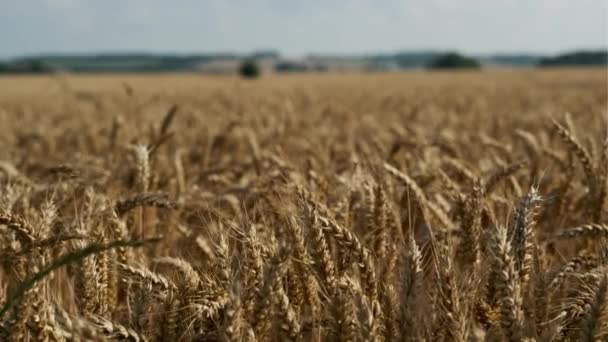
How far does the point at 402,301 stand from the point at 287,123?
5294 mm

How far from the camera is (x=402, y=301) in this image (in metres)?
1.46

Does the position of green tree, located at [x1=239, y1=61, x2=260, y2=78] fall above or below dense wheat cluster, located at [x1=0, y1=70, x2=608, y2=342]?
below

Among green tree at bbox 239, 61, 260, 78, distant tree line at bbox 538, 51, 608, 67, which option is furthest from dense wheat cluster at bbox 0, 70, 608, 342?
distant tree line at bbox 538, 51, 608, 67

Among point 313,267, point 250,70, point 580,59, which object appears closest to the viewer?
point 313,267

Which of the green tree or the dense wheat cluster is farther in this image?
the green tree

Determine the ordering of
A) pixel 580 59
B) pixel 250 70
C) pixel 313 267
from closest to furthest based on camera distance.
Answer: pixel 313 267 < pixel 250 70 < pixel 580 59

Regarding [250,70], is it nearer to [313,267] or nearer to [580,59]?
[580,59]

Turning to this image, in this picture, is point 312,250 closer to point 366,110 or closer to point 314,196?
point 314,196

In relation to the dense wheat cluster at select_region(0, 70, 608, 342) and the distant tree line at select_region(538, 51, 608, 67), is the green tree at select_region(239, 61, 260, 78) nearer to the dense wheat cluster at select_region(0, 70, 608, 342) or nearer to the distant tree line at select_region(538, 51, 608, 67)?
the distant tree line at select_region(538, 51, 608, 67)

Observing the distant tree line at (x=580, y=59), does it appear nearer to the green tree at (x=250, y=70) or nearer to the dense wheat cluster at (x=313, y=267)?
the green tree at (x=250, y=70)

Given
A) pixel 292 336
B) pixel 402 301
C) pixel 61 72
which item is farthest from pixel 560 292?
pixel 61 72

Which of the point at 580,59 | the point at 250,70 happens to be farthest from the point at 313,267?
the point at 580,59

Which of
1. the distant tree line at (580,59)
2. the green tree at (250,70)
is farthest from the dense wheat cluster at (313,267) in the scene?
the distant tree line at (580,59)

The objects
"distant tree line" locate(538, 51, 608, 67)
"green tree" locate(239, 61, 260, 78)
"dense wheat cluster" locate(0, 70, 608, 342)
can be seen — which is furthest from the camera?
"distant tree line" locate(538, 51, 608, 67)
